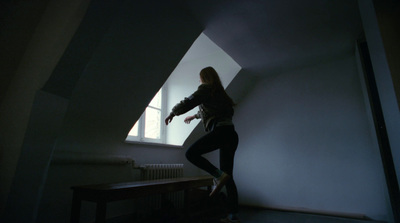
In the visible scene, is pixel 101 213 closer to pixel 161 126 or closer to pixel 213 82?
pixel 213 82

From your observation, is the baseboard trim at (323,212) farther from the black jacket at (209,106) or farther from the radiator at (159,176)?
the black jacket at (209,106)

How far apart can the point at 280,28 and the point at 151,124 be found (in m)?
2.07

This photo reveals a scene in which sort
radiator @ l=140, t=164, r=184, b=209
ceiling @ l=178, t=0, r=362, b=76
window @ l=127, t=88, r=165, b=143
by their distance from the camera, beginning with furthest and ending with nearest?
window @ l=127, t=88, r=165, b=143, radiator @ l=140, t=164, r=184, b=209, ceiling @ l=178, t=0, r=362, b=76

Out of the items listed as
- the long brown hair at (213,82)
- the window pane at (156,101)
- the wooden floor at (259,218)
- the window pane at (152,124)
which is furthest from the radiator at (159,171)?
the long brown hair at (213,82)

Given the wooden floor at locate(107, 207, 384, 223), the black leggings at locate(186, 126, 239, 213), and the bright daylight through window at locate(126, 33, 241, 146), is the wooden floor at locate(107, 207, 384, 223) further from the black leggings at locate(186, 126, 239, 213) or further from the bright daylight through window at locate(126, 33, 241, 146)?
the bright daylight through window at locate(126, 33, 241, 146)

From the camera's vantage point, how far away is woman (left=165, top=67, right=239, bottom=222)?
173cm

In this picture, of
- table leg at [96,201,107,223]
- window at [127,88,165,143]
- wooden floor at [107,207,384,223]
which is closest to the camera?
table leg at [96,201,107,223]

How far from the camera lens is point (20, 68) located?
1.58 meters

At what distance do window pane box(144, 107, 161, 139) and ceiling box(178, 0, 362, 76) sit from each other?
1.39 meters

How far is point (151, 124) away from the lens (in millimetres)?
3252

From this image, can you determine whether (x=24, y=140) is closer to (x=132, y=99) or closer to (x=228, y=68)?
(x=132, y=99)

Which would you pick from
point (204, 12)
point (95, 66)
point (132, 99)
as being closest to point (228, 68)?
point (204, 12)

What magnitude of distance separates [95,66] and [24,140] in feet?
2.37

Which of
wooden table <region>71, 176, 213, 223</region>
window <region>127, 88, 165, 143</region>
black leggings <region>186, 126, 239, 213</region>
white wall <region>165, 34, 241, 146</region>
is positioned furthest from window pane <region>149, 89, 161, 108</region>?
black leggings <region>186, 126, 239, 213</region>
